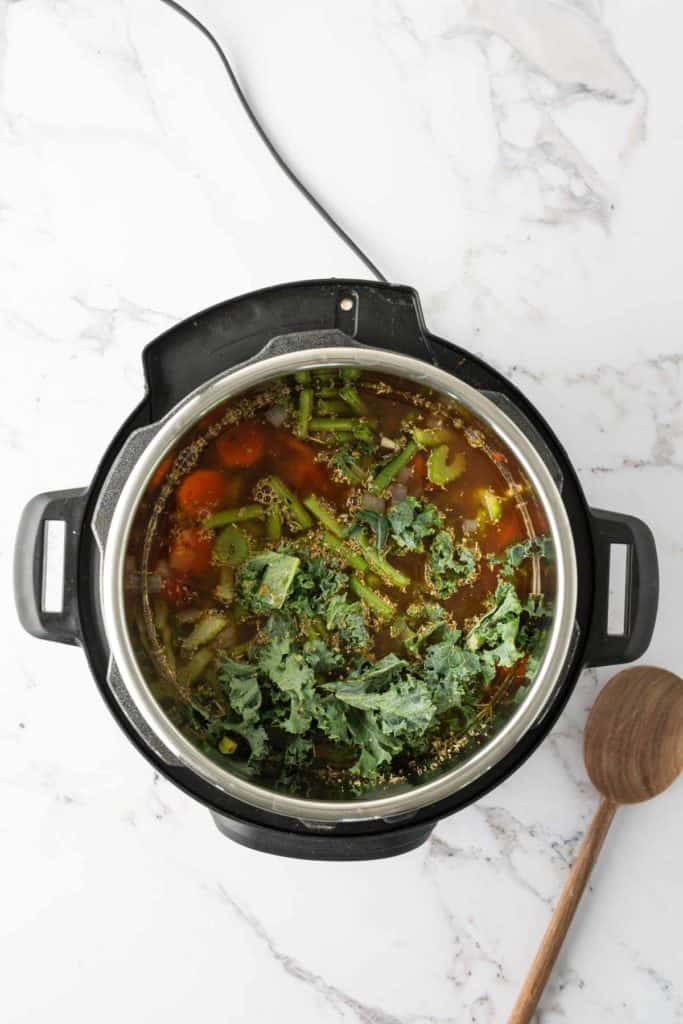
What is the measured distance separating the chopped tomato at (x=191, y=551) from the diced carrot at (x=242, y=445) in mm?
98

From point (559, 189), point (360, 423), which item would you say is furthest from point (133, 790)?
point (559, 189)

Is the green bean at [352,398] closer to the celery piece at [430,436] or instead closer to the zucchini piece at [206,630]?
the celery piece at [430,436]

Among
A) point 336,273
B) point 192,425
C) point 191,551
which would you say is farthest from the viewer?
point 336,273

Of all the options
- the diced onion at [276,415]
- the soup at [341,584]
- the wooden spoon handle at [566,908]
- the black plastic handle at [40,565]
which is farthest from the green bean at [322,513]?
the wooden spoon handle at [566,908]

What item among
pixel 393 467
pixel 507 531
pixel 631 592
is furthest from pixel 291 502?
pixel 631 592

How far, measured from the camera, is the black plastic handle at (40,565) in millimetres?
1157

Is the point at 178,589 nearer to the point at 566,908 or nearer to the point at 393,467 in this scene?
the point at 393,467

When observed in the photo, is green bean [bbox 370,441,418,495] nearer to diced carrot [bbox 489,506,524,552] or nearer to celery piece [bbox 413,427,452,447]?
celery piece [bbox 413,427,452,447]

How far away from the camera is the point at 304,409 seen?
120 centimetres

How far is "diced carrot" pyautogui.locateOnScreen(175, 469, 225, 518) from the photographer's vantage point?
118 centimetres

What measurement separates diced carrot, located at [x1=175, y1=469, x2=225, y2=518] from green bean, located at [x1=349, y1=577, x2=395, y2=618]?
205mm

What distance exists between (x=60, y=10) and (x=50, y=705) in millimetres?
1001

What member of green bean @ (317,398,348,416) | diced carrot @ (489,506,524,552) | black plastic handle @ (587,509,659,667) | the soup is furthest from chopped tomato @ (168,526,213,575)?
black plastic handle @ (587,509,659,667)

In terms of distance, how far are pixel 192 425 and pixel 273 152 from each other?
1.63ft
